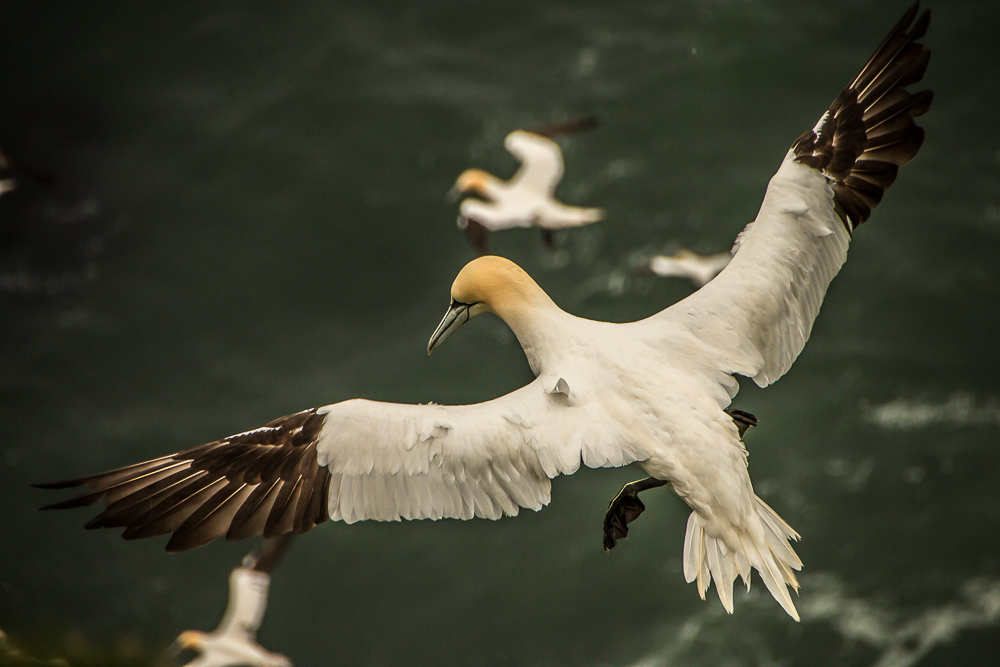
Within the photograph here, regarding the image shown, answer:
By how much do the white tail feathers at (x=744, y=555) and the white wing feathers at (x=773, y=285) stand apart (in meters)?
0.96

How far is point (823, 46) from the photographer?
12383mm

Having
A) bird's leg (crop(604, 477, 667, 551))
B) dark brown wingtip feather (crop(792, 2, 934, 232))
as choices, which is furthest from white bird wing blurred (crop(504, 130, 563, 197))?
bird's leg (crop(604, 477, 667, 551))

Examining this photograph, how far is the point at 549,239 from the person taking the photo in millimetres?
10609

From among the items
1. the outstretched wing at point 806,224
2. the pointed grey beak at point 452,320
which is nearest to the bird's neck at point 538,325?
the pointed grey beak at point 452,320

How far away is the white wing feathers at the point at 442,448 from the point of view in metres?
5.27

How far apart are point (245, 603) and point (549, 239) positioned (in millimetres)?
5086

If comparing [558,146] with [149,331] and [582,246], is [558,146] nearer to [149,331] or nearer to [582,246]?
[582,246]

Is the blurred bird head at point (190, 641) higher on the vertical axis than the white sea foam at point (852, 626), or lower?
higher

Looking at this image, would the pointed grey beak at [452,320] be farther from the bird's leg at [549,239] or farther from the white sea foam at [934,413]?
the white sea foam at [934,413]

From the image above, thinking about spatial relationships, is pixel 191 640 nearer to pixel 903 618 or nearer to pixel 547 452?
pixel 547 452

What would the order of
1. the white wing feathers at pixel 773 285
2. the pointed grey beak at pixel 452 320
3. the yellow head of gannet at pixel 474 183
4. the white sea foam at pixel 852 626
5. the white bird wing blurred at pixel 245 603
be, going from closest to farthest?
1. the white wing feathers at pixel 773 285
2. the pointed grey beak at pixel 452 320
3. the white bird wing blurred at pixel 245 603
4. the white sea foam at pixel 852 626
5. the yellow head of gannet at pixel 474 183

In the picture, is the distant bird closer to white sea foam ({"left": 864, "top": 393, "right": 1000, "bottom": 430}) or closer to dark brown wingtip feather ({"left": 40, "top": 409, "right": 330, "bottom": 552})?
white sea foam ({"left": 864, "top": 393, "right": 1000, "bottom": 430})

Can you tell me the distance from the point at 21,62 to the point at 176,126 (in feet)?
8.73

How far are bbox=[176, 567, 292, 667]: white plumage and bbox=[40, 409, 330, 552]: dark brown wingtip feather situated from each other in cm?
369
